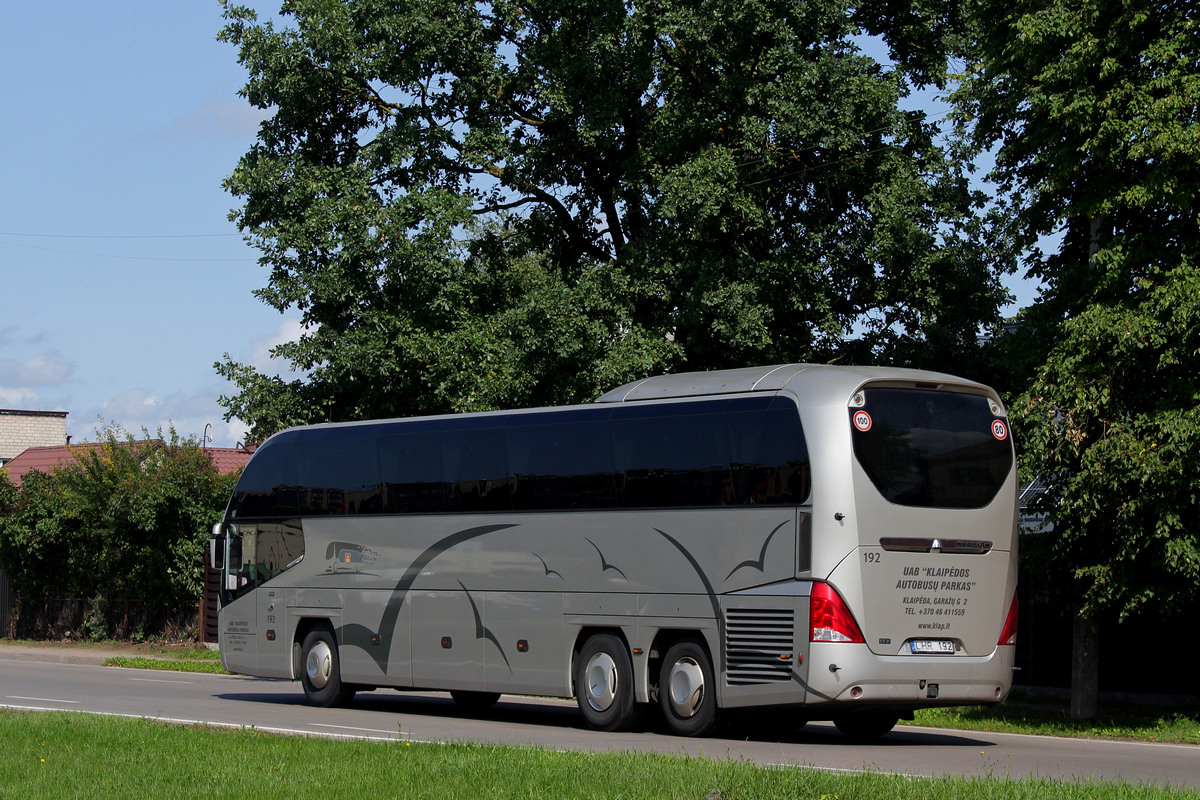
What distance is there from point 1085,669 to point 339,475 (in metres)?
10.3

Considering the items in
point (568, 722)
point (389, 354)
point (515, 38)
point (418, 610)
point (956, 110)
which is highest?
point (515, 38)

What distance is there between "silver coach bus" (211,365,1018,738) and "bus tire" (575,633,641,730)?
3cm

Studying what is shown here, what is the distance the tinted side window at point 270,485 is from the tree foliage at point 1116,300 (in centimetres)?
982

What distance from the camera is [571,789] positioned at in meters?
9.56

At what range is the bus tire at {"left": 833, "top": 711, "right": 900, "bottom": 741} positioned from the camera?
15758 mm

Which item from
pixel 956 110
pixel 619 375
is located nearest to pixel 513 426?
pixel 619 375

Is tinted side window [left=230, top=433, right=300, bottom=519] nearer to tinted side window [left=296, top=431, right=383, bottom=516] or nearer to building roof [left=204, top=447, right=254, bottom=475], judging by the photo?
tinted side window [left=296, top=431, right=383, bottom=516]

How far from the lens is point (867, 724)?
15.9m

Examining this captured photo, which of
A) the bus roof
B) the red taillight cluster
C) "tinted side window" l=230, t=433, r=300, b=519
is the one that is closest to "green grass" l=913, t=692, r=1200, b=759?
the red taillight cluster

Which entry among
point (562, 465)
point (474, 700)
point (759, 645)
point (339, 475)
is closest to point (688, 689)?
point (759, 645)

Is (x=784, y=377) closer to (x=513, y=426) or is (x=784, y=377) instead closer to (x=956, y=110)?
(x=513, y=426)

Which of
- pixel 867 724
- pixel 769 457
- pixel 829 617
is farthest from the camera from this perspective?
pixel 867 724

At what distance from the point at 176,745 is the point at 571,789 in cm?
441

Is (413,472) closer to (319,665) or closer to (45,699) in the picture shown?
(319,665)
